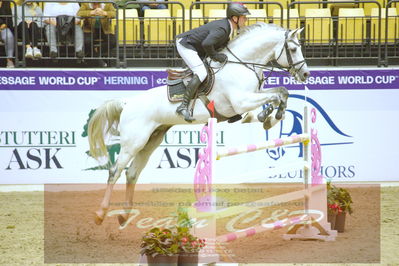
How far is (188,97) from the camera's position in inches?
301

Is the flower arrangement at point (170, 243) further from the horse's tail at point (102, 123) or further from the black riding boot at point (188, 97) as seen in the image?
the horse's tail at point (102, 123)

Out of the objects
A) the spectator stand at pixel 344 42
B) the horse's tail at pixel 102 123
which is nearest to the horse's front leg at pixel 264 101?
the horse's tail at pixel 102 123

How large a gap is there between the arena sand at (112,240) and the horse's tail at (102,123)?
86cm

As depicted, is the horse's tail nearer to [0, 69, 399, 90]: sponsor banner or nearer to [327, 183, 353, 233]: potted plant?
[0, 69, 399, 90]: sponsor banner

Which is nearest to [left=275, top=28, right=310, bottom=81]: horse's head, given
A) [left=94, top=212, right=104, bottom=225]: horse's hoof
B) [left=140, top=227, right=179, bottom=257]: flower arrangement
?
[left=94, top=212, right=104, bottom=225]: horse's hoof

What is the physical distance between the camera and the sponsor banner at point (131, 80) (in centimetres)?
1000

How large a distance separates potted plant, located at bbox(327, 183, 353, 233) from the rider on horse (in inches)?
62.9

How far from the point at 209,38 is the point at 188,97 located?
25.1 inches

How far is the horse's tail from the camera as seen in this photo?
816cm

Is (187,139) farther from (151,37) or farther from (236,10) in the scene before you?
(236,10)

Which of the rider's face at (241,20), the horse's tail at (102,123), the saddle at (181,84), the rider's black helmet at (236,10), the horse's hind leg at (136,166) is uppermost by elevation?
the rider's black helmet at (236,10)

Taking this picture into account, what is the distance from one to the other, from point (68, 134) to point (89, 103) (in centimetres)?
50

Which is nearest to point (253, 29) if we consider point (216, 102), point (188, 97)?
point (216, 102)

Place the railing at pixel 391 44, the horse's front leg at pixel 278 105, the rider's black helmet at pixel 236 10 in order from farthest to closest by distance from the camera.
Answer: the railing at pixel 391 44
the rider's black helmet at pixel 236 10
the horse's front leg at pixel 278 105
